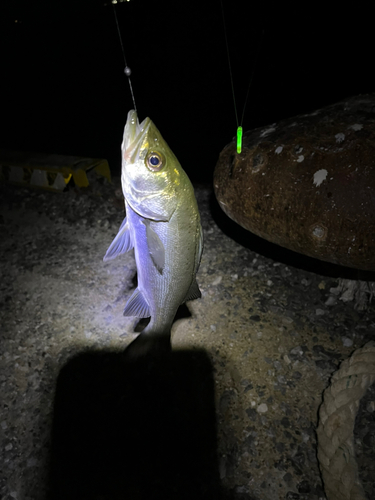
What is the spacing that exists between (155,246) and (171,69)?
36.5 feet

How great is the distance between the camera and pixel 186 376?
238 centimetres

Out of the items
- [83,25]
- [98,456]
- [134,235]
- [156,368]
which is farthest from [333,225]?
[83,25]

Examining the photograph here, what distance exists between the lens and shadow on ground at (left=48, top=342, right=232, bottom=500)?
74.5 inches

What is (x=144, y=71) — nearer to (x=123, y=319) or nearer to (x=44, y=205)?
(x=44, y=205)

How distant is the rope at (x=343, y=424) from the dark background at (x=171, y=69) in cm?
433

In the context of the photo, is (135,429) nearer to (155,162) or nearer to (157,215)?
(157,215)

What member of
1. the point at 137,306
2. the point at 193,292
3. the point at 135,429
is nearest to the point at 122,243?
the point at 137,306

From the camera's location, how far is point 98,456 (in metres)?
2.01

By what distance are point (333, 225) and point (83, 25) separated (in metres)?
14.7

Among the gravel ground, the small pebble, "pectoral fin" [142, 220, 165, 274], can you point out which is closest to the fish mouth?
"pectoral fin" [142, 220, 165, 274]

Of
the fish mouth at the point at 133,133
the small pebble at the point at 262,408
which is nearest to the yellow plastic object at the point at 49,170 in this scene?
the fish mouth at the point at 133,133

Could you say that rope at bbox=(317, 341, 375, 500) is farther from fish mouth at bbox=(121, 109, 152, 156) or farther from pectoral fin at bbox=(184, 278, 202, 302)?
fish mouth at bbox=(121, 109, 152, 156)

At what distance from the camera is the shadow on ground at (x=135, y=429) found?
6.21 ft

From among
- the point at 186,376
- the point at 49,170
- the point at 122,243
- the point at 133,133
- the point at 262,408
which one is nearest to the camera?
the point at 133,133
